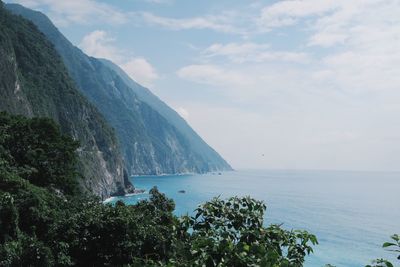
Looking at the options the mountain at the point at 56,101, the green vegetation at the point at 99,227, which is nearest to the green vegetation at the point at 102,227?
the green vegetation at the point at 99,227

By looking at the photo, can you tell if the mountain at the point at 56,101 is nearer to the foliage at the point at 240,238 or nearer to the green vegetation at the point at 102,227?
the green vegetation at the point at 102,227

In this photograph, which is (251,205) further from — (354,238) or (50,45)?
(50,45)

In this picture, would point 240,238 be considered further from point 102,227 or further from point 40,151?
point 40,151

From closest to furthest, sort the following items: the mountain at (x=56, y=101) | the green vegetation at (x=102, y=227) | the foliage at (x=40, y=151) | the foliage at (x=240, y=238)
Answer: the foliage at (x=240, y=238) < the green vegetation at (x=102, y=227) < the foliage at (x=40, y=151) < the mountain at (x=56, y=101)

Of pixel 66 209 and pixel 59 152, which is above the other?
pixel 59 152

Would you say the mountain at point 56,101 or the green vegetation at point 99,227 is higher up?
the mountain at point 56,101

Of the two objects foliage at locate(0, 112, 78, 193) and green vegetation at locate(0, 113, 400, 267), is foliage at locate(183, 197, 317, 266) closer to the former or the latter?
green vegetation at locate(0, 113, 400, 267)

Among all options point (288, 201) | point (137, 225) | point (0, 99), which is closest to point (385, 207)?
point (288, 201)

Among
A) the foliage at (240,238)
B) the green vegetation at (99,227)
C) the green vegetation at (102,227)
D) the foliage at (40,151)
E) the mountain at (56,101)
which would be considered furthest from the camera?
the mountain at (56,101)

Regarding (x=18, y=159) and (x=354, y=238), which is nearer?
(x=18, y=159)
